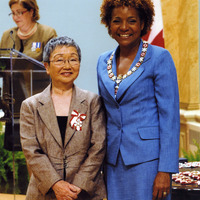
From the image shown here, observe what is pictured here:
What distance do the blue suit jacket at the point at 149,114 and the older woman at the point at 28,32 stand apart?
2.59 m

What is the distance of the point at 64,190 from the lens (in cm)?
241

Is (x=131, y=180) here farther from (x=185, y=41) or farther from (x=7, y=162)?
(x=185, y=41)

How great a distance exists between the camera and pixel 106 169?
2.57 m

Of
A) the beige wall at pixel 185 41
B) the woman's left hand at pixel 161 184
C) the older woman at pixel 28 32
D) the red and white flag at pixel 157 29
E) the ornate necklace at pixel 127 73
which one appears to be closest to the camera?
the woman's left hand at pixel 161 184

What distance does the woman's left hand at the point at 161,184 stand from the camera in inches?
92.8

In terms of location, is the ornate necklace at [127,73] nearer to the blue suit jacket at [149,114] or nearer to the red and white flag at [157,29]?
the blue suit jacket at [149,114]

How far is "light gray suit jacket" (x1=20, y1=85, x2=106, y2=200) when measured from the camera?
2.45 meters

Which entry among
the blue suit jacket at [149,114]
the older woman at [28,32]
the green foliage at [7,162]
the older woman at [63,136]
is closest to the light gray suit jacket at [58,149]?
the older woman at [63,136]

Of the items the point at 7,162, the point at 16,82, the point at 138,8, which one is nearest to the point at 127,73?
the point at 138,8

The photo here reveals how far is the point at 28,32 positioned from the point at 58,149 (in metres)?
2.89

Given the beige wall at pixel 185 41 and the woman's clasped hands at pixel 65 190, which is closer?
the woman's clasped hands at pixel 65 190

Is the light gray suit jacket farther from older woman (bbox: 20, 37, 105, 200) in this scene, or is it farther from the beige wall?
the beige wall

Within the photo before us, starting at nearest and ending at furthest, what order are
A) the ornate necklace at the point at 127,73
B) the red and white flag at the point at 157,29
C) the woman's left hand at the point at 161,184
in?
1. the woman's left hand at the point at 161,184
2. the ornate necklace at the point at 127,73
3. the red and white flag at the point at 157,29

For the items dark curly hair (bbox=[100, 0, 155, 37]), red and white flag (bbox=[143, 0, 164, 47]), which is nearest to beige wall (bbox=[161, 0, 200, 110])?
red and white flag (bbox=[143, 0, 164, 47])
